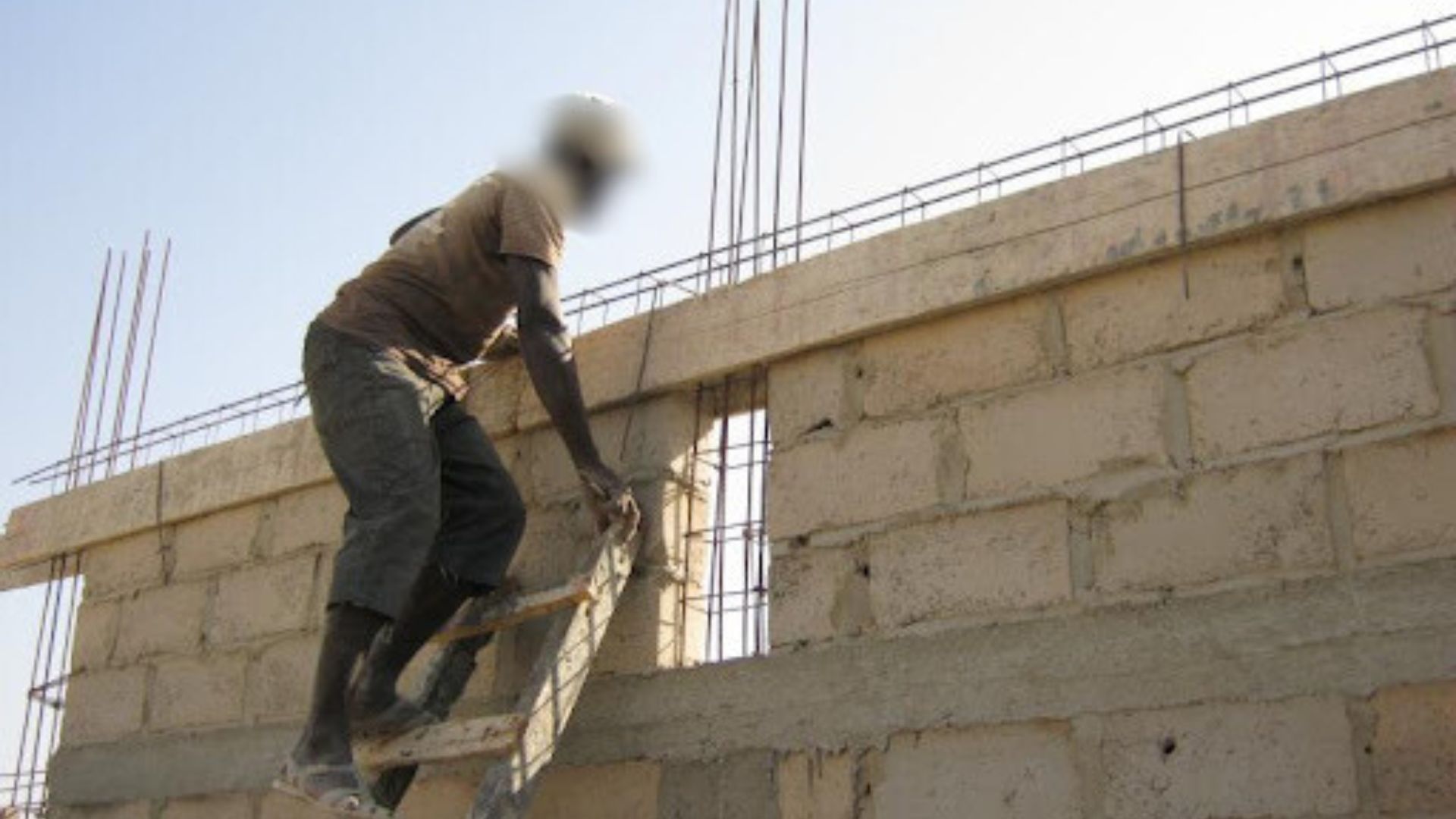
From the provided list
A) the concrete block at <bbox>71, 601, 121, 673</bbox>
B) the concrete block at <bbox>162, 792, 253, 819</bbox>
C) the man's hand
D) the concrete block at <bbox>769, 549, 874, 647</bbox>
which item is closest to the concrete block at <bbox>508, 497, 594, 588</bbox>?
the man's hand

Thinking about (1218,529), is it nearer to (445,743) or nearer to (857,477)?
(857,477)

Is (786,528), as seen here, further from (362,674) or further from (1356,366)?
(1356,366)

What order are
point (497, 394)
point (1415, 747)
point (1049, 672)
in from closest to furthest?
point (1415, 747) < point (1049, 672) < point (497, 394)

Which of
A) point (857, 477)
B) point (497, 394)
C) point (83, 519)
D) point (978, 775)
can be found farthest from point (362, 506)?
point (83, 519)

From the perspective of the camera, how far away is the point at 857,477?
3869mm

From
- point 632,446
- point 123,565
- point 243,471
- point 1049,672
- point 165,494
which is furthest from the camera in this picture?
point 123,565

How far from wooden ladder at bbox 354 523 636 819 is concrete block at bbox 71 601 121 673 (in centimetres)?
194

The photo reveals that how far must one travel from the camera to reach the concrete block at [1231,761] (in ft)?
9.68

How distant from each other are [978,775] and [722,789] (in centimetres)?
67

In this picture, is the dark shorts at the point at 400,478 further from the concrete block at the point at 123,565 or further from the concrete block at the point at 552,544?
the concrete block at the point at 123,565

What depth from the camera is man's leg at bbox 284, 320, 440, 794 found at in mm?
3607

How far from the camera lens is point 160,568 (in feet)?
18.4

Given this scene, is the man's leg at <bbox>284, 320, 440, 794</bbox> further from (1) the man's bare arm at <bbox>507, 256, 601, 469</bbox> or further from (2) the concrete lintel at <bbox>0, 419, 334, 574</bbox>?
(2) the concrete lintel at <bbox>0, 419, 334, 574</bbox>

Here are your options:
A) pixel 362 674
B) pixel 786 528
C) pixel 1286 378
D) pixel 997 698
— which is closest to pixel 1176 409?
pixel 1286 378
